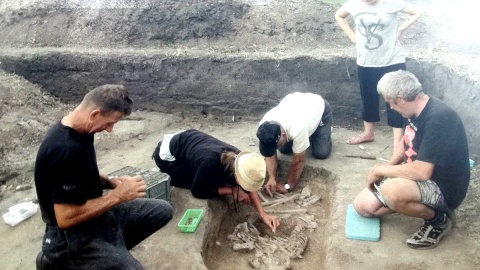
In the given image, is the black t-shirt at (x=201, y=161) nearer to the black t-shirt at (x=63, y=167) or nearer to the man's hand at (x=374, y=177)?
the man's hand at (x=374, y=177)

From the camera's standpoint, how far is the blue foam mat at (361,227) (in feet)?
14.5

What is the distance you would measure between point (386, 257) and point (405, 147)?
1094 mm

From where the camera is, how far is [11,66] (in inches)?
313

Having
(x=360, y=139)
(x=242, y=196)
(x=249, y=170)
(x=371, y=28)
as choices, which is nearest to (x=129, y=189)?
(x=249, y=170)

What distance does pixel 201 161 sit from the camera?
4.74 m

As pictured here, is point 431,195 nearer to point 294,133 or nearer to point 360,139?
point 294,133

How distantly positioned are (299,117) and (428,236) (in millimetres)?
1965

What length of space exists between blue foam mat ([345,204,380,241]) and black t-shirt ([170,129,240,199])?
1.19 meters

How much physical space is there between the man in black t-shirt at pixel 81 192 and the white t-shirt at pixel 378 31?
3532 millimetres

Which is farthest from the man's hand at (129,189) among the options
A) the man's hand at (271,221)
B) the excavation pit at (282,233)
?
the man's hand at (271,221)

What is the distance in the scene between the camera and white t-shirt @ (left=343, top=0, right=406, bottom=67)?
575cm

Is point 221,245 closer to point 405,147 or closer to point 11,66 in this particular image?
point 405,147

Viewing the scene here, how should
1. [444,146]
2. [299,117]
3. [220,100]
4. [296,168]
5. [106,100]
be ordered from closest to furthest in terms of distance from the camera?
1. [106,100]
2. [444,146]
3. [299,117]
4. [296,168]
5. [220,100]

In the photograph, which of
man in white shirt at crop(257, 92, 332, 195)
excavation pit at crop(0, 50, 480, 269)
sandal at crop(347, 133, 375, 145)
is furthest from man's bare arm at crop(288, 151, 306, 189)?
sandal at crop(347, 133, 375, 145)
